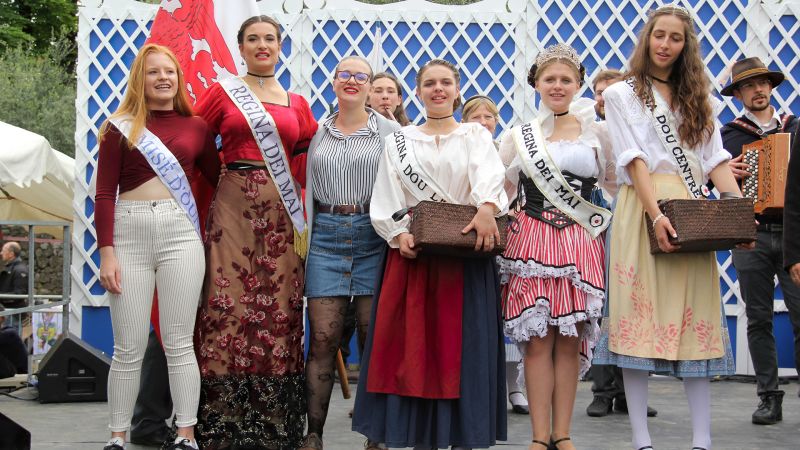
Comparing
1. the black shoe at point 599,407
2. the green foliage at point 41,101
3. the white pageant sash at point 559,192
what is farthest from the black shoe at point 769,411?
Answer: the green foliage at point 41,101

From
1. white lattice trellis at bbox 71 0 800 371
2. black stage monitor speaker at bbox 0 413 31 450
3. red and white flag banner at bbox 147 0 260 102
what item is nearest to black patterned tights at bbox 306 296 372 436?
black stage monitor speaker at bbox 0 413 31 450

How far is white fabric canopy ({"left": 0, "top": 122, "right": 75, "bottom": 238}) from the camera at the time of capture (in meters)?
8.02

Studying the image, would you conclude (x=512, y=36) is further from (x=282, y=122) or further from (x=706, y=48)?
(x=282, y=122)

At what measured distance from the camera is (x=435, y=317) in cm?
369

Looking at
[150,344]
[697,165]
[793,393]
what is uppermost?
[697,165]

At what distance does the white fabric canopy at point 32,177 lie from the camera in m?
8.02

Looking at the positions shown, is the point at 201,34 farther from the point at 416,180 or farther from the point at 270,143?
the point at 416,180

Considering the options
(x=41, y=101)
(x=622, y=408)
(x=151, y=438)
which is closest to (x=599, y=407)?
(x=622, y=408)

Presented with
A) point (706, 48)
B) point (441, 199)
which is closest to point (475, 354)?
point (441, 199)

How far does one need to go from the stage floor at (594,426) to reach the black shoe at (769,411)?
48mm

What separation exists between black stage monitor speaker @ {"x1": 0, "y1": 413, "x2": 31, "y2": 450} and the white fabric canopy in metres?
4.98

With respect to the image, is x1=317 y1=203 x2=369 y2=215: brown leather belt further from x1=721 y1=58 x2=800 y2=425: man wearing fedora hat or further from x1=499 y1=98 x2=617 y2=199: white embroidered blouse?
x1=721 y1=58 x2=800 y2=425: man wearing fedora hat

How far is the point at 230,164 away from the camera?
4074 mm

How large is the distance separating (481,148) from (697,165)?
31.9 inches
